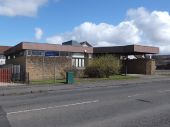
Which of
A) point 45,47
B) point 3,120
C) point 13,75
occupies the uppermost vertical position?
point 45,47

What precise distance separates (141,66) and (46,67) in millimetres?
16430

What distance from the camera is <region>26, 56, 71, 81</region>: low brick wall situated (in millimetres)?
37719

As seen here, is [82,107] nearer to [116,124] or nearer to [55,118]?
[55,118]

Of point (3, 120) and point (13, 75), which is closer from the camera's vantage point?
point (3, 120)

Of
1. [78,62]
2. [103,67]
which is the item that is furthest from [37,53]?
[103,67]

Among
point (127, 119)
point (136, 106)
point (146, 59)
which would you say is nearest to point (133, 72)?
point (146, 59)

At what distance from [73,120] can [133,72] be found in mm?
41700

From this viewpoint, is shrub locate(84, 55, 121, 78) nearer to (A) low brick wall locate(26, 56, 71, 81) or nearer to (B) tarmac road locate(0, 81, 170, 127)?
(A) low brick wall locate(26, 56, 71, 81)

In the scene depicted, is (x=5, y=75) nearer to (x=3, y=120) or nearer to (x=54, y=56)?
(x=54, y=56)

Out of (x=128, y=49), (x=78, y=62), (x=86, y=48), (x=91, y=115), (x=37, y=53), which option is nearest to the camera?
(x=91, y=115)

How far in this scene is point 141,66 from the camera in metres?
50.6

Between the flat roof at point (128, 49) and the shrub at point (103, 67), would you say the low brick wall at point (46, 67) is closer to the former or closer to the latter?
the shrub at point (103, 67)

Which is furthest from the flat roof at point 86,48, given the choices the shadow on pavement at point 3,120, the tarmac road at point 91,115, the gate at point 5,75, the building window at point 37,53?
the shadow on pavement at point 3,120

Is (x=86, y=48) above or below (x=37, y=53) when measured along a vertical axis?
above
